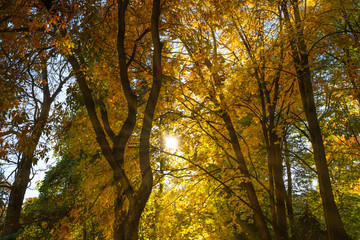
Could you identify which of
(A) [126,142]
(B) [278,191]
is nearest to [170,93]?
(A) [126,142]

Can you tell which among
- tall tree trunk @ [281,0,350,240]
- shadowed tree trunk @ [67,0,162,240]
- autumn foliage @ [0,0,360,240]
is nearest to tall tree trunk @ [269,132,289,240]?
autumn foliage @ [0,0,360,240]

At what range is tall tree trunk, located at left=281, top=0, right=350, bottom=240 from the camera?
5.88 metres

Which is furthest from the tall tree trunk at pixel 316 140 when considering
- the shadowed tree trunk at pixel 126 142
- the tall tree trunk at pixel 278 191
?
the shadowed tree trunk at pixel 126 142

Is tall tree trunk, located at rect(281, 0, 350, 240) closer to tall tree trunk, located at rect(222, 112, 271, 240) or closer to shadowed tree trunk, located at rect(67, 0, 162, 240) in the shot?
tall tree trunk, located at rect(222, 112, 271, 240)

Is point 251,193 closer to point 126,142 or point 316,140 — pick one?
point 316,140

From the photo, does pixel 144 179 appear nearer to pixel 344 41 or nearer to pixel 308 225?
pixel 344 41

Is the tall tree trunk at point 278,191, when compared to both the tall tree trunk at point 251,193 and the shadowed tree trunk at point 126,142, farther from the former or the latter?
the shadowed tree trunk at point 126,142

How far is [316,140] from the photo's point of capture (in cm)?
653

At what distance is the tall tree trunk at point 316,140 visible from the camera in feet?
19.3

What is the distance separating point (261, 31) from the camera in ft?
25.0

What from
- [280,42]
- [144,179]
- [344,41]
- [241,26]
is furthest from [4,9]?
[344,41]

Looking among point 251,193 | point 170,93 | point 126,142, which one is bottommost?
point 251,193

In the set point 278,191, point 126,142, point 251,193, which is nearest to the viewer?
point 126,142

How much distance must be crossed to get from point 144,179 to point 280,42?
5643 millimetres
